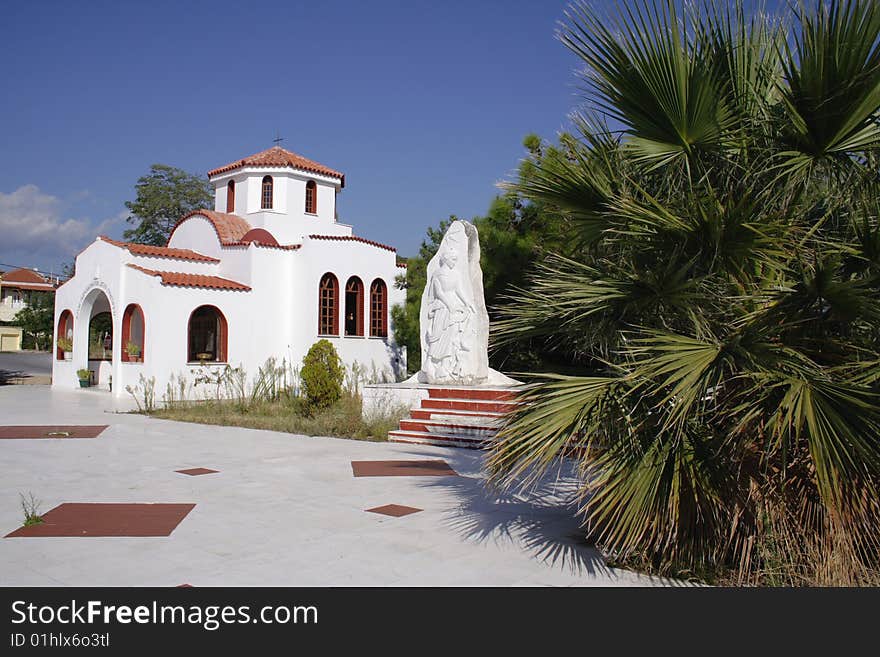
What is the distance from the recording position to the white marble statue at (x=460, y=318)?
14.3 metres

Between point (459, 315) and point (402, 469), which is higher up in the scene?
point (459, 315)

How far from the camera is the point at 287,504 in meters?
7.17

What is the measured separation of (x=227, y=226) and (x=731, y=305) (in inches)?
944

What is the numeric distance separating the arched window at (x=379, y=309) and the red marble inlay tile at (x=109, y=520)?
2041 centimetres

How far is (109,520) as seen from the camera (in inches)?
253

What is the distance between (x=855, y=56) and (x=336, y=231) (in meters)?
25.7

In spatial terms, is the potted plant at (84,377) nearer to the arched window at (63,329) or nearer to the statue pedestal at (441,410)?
the arched window at (63,329)

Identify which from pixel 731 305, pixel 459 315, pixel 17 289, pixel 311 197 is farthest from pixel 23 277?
pixel 731 305

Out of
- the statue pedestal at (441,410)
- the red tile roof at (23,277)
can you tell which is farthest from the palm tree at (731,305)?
the red tile roof at (23,277)

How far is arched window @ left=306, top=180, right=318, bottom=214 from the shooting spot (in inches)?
1120

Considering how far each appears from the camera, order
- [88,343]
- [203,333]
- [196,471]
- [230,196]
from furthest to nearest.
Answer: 1. [203,333]
2. [230,196]
3. [88,343]
4. [196,471]

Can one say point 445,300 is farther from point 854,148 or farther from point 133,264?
point 133,264

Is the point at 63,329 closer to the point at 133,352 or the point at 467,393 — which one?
the point at 133,352

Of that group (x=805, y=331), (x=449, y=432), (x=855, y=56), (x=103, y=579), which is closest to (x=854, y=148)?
(x=855, y=56)
